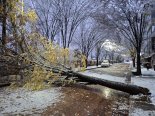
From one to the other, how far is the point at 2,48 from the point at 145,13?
22719 mm

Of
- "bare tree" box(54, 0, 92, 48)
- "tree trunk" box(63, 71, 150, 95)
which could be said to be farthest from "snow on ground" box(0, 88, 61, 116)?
"bare tree" box(54, 0, 92, 48)

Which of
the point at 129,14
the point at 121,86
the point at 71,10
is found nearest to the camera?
the point at 121,86

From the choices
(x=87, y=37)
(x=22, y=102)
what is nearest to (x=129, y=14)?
(x=22, y=102)

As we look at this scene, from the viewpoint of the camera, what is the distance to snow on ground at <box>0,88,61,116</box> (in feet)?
36.5

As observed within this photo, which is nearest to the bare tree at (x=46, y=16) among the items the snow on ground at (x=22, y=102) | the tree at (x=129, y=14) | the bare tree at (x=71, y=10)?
the bare tree at (x=71, y=10)

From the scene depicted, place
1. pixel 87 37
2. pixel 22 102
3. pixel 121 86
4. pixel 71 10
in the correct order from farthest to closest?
pixel 87 37
pixel 71 10
pixel 121 86
pixel 22 102

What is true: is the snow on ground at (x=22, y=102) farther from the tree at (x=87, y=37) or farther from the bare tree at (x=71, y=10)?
the tree at (x=87, y=37)

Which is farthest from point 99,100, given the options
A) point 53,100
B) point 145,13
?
point 145,13

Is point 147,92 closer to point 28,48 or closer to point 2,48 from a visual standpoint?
point 28,48

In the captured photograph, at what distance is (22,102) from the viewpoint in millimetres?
13016

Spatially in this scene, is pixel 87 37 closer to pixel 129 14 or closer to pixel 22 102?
pixel 129 14

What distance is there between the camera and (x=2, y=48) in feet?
31.6

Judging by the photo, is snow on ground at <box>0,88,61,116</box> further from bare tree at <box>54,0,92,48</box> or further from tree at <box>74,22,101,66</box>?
tree at <box>74,22,101,66</box>

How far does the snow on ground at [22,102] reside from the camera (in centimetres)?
1113
